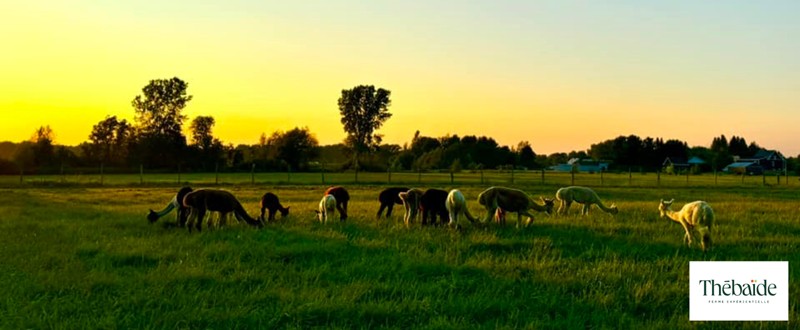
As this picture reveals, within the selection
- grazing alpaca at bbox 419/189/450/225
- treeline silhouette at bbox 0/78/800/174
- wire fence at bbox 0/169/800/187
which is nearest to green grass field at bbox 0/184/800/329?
grazing alpaca at bbox 419/189/450/225

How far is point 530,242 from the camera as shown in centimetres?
1083

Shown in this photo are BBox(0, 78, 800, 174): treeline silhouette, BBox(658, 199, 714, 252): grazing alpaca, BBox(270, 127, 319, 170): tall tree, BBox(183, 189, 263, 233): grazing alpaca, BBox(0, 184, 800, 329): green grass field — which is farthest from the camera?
BBox(270, 127, 319, 170): tall tree

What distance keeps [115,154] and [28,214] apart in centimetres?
7320

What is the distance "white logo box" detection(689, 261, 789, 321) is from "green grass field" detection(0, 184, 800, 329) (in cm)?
16

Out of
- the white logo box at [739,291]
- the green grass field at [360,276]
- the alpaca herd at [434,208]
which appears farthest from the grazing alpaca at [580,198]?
the white logo box at [739,291]

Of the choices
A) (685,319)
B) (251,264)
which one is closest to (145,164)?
(251,264)

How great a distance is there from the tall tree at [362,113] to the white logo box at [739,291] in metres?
90.9

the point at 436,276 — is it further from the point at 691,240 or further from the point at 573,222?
the point at 573,222

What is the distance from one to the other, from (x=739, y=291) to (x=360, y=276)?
5.40 metres

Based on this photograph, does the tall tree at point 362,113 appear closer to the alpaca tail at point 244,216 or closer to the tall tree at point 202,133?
the tall tree at point 202,133

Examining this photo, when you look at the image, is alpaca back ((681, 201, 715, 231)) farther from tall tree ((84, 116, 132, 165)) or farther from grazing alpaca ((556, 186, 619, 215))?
tall tree ((84, 116, 132, 165))

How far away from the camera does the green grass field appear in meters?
5.86

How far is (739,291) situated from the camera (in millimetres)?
7121

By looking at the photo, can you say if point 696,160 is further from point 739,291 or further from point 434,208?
point 739,291
